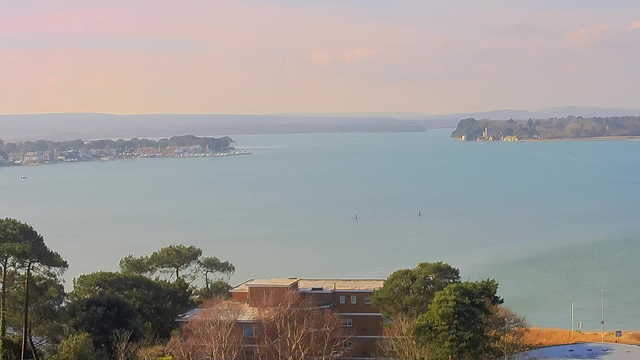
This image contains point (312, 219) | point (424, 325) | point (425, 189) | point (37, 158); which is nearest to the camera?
point (424, 325)

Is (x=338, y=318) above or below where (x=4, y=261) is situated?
below

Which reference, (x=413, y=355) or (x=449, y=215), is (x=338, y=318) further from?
(x=449, y=215)

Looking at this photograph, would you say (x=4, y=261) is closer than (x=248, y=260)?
Yes

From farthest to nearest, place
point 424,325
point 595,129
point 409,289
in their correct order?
1. point 595,129
2. point 409,289
3. point 424,325

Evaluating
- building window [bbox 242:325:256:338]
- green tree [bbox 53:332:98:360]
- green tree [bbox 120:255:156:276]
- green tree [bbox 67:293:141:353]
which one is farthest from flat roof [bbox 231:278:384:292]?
green tree [bbox 53:332:98:360]

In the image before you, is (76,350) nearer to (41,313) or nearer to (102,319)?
(102,319)

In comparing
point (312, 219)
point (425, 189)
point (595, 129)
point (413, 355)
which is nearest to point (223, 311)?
point (413, 355)

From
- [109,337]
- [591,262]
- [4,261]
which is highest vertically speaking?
[4,261]
